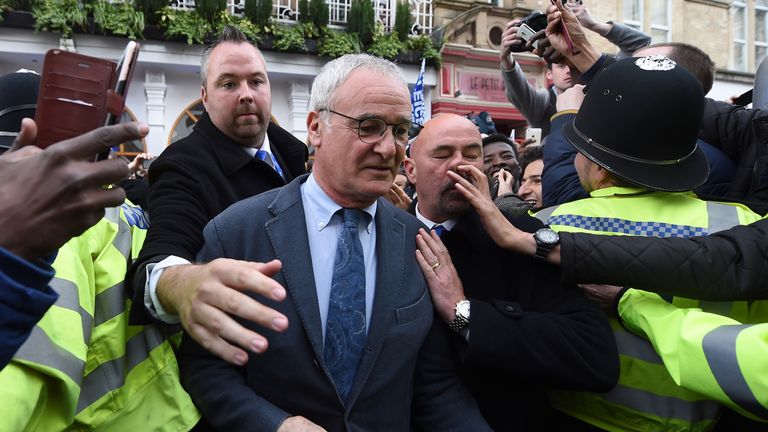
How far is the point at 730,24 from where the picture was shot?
16578mm

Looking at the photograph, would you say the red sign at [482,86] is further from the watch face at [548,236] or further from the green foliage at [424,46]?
the watch face at [548,236]

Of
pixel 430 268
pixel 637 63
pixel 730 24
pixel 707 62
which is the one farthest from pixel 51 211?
pixel 730 24

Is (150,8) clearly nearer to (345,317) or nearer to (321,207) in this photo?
(321,207)

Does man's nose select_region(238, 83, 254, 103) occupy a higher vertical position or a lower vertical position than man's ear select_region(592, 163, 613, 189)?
higher

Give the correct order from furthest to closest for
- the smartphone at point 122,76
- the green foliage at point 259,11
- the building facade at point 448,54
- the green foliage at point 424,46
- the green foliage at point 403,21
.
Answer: the green foliage at point 424,46 → the green foliage at point 403,21 → the green foliage at point 259,11 → the building facade at point 448,54 → the smartphone at point 122,76

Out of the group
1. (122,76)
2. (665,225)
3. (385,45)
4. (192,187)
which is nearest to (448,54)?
(385,45)

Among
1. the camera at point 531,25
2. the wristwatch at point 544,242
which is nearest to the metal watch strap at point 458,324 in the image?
the wristwatch at point 544,242

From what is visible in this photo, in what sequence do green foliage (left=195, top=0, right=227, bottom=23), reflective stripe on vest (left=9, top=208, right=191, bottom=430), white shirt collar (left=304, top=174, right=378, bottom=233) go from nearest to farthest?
reflective stripe on vest (left=9, top=208, right=191, bottom=430)
white shirt collar (left=304, top=174, right=378, bottom=233)
green foliage (left=195, top=0, right=227, bottom=23)

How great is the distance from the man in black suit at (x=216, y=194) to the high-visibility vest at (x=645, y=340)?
4.04ft

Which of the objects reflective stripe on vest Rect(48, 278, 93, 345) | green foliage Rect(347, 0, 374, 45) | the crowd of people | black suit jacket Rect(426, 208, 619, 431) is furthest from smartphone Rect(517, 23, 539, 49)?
green foliage Rect(347, 0, 374, 45)

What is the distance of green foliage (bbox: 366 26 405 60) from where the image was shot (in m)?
11.6

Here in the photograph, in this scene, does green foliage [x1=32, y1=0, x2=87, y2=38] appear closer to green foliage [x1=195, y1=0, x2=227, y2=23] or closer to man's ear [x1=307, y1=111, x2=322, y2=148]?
green foliage [x1=195, y1=0, x2=227, y2=23]

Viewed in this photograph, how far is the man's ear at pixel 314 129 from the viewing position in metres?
2.06

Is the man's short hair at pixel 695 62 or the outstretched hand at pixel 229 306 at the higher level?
the man's short hair at pixel 695 62
